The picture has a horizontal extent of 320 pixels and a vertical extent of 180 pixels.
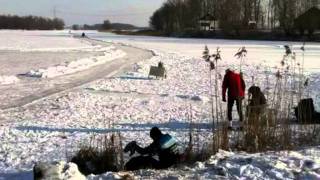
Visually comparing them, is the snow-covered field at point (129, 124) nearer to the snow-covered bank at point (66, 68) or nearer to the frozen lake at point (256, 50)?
the snow-covered bank at point (66, 68)

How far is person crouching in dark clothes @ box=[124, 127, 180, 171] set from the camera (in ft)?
26.8

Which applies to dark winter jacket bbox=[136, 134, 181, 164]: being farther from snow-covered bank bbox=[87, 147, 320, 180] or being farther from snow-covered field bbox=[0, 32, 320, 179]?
snow-covered field bbox=[0, 32, 320, 179]

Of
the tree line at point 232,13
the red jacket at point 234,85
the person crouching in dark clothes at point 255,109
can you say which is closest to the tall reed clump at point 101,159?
the person crouching in dark clothes at point 255,109

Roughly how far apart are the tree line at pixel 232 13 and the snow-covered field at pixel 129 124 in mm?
69257

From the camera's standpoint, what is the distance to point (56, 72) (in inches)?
1066

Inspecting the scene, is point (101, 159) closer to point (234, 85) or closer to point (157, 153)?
point (157, 153)

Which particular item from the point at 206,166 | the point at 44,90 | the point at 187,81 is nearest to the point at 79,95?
the point at 44,90

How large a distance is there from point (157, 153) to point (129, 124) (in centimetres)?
489

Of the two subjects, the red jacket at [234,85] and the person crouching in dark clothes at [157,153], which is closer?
the person crouching in dark clothes at [157,153]

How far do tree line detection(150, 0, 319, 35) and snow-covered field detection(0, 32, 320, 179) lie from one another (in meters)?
69.3

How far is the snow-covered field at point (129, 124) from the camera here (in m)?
7.14

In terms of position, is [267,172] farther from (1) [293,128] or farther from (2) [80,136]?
(2) [80,136]

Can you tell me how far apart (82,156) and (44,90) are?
39.9 feet

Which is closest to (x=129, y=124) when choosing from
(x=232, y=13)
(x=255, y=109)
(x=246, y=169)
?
(x=255, y=109)
